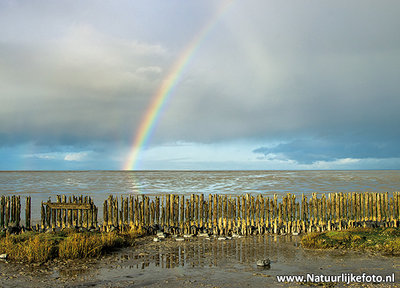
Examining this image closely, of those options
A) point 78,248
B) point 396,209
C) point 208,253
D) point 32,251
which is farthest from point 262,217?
point 32,251

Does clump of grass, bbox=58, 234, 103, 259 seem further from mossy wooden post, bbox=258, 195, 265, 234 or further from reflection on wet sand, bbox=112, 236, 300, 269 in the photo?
mossy wooden post, bbox=258, 195, 265, 234

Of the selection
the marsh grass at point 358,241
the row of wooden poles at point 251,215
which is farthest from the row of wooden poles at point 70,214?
the marsh grass at point 358,241

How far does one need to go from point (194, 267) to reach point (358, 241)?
6422 mm

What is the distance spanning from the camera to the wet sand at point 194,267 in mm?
8320

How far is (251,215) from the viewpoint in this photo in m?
15.7

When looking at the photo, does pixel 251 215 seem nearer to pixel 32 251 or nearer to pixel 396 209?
pixel 396 209

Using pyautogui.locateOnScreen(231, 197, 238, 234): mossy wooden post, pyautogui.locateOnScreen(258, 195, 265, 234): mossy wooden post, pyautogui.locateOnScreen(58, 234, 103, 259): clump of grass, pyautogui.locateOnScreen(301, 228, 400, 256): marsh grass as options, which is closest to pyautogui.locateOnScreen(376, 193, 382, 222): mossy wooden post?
pyautogui.locateOnScreen(301, 228, 400, 256): marsh grass

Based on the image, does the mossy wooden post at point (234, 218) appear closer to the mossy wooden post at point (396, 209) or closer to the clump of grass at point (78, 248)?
the clump of grass at point (78, 248)

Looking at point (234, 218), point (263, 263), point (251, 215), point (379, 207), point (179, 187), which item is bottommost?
point (179, 187)

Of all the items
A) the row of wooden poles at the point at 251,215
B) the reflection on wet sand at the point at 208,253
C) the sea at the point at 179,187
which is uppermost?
the row of wooden poles at the point at 251,215

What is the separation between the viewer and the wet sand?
8.32 metres

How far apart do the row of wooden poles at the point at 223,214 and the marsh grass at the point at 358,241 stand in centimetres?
220

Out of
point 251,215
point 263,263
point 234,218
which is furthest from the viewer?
point 251,215

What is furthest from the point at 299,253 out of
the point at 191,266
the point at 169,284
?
the point at 169,284
